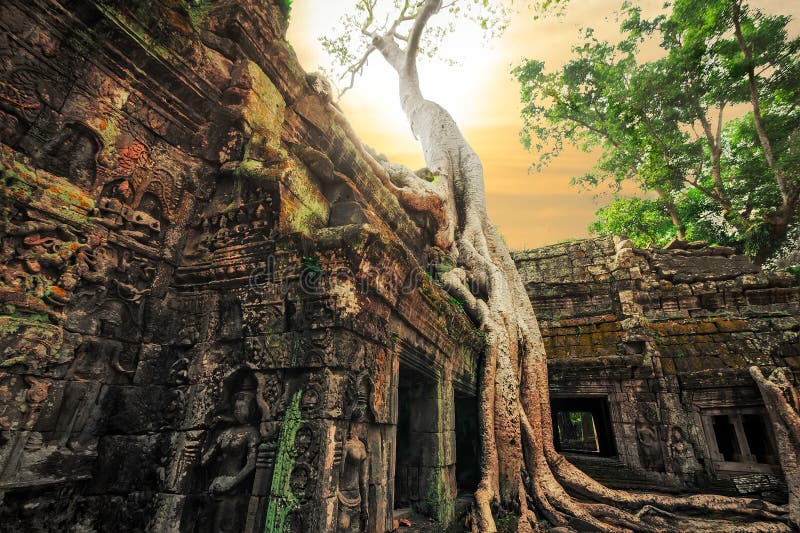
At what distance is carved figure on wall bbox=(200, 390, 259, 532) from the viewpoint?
6.95 ft

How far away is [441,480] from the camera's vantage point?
339 centimetres

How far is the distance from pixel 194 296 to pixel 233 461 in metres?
1.18

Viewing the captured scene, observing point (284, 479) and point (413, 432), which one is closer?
point (284, 479)

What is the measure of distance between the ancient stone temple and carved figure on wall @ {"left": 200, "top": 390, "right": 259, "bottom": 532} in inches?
0.5

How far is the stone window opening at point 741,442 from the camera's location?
5746mm

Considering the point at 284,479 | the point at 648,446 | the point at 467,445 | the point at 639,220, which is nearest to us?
the point at 284,479

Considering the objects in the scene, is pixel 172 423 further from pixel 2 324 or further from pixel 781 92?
pixel 781 92

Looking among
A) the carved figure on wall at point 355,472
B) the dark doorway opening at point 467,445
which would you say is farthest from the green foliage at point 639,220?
the carved figure on wall at point 355,472

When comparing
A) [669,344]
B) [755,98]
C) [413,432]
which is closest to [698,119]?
[755,98]

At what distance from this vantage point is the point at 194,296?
270 centimetres

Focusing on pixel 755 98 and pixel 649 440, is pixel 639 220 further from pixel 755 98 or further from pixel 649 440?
pixel 649 440

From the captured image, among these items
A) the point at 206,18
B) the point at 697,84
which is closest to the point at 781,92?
the point at 697,84

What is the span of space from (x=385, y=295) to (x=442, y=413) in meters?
1.71

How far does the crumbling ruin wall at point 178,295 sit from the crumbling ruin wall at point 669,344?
5.48 metres
